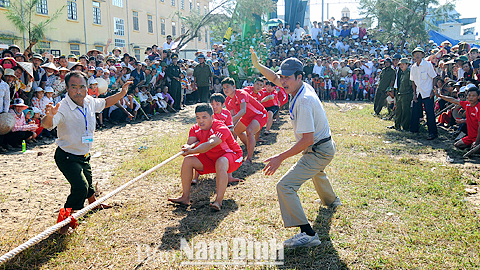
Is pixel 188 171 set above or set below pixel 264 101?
below

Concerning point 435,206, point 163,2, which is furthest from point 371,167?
point 163,2

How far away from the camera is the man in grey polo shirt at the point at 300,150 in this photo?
3.58m

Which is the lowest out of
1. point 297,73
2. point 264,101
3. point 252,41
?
point 264,101

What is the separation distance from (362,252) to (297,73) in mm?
1926

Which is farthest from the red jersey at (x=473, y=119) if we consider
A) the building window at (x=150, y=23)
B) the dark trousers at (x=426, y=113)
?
the building window at (x=150, y=23)

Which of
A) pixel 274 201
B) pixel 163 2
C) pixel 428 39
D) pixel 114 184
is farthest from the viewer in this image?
pixel 163 2

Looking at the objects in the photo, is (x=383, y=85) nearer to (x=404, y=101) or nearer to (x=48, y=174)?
(x=404, y=101)

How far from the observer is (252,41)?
16203mm

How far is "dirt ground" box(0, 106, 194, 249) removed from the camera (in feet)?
14.6

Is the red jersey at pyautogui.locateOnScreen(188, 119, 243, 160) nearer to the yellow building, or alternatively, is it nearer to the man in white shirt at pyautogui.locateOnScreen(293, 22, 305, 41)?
the yellow building

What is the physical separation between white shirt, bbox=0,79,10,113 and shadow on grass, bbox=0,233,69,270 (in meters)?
5.16

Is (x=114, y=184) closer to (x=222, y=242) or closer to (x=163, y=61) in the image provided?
(x=222, y=242)

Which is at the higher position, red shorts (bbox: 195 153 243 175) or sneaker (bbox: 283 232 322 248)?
red shorts (bbox: 195 153 243 175)

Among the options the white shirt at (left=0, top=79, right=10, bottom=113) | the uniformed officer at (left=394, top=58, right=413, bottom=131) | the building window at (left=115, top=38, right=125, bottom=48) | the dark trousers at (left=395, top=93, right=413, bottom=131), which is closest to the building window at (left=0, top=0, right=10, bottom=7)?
the building window at (left=115, top=38, right=125, bottom=48)
